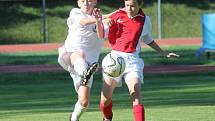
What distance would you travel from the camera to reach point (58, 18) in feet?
156

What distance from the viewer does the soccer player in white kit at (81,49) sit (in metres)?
11.9

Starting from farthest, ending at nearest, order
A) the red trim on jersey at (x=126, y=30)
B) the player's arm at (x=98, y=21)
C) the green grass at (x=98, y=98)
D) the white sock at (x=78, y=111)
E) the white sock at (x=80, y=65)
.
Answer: the green grass at (x=98, y=98)
the white sock at (x=78, y=111)
the white sock at (x=80, y=65)
the red trim on jersey at (x=126, y=30)
the player's arm at (x=98, y=21)

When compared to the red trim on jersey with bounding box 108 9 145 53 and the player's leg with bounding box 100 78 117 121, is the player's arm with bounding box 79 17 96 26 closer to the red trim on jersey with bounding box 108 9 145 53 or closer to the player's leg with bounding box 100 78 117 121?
the red trim on jersey with bounding box 108 9 145 53

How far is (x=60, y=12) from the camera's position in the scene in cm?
4850

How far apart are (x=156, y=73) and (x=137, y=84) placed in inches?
549

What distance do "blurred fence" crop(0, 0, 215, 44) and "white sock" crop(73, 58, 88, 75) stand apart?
105ft

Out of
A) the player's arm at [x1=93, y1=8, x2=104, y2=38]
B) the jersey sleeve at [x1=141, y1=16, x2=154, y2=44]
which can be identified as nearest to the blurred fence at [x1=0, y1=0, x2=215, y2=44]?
the jersey sleeve at [x1=141, y1=16, x2=154, y2=44]

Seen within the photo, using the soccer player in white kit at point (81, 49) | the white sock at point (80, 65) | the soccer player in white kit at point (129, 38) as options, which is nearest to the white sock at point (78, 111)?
the soccer player in white kit at point (81, 49)

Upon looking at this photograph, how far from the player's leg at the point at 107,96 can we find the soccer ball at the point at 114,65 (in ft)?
0.56

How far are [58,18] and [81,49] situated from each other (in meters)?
35.5

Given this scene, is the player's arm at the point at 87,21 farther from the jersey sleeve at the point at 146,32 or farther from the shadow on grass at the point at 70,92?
the shadow on grass at the point at 70,92

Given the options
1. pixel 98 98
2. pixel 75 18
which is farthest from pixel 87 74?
pixel 98 98

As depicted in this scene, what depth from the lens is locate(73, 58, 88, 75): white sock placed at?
38.8 ft

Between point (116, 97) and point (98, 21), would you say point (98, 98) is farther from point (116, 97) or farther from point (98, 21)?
point (98, 21)
